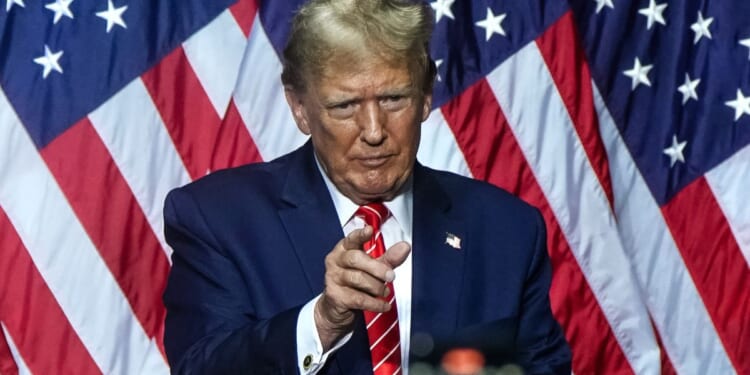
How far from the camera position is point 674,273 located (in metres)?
4.50

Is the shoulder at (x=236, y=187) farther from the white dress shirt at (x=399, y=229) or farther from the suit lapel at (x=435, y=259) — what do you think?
the suit lapel at (x=435, y=259)

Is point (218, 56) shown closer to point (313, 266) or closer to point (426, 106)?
point (426, 106)

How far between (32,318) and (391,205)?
67.4 inches

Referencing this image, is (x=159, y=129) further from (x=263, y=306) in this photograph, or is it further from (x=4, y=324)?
(x=263, y=306)

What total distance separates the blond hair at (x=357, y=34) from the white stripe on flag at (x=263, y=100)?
174 centimetres

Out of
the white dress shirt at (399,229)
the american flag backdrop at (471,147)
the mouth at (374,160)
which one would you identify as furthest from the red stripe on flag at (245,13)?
the mouth at (374,160)

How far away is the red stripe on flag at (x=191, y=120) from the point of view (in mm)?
4066

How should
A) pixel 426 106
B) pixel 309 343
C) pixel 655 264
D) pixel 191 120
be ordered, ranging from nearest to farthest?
pixel 309 343 → pixel 426 106 → pixel 191 120 → pixel 655 264

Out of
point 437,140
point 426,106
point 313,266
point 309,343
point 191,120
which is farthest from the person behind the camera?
point 437,140

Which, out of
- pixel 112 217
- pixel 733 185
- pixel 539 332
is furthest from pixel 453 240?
pixel 733 185

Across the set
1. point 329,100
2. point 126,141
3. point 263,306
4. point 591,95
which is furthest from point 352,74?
point 591,95

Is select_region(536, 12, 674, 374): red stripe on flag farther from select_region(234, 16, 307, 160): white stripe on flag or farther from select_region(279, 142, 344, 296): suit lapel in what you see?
select_region(279, 142, 344, 296): suit lapel

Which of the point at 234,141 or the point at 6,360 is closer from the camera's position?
the point at 6,360

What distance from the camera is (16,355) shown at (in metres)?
3.95
